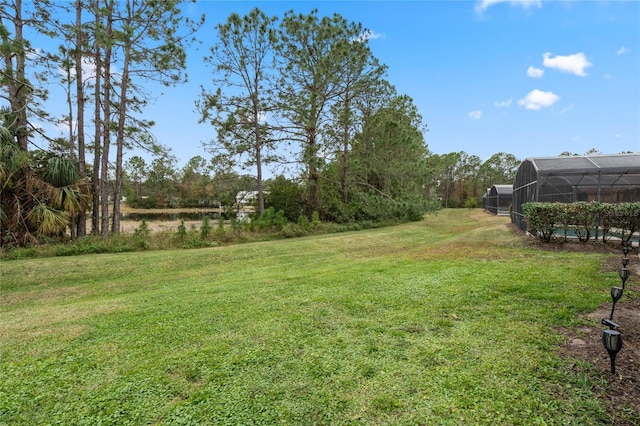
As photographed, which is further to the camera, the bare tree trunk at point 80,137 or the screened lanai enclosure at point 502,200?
the screened lanai enclosure at point 502,200

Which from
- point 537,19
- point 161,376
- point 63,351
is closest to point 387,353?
point 161,376

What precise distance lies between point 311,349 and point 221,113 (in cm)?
1395

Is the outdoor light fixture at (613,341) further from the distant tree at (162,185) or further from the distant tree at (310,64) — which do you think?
the distant tree at (162,185)

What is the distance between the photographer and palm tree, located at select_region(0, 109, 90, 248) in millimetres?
8195

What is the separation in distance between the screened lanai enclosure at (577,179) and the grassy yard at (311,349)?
550 cm

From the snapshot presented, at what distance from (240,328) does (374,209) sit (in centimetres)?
1373

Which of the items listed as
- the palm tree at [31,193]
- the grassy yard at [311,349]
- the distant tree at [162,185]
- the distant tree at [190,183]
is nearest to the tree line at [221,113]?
the palm tree at [31,193]

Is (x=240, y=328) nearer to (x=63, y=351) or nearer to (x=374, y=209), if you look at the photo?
(x=63, y=351)

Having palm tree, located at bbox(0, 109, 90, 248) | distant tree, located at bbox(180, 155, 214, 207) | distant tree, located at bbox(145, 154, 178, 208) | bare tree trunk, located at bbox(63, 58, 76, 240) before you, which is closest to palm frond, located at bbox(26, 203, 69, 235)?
palm tree, located at bbox(0, 109, 90, 248)

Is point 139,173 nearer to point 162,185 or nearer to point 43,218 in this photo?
point 162,185

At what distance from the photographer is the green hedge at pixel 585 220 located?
6969mm

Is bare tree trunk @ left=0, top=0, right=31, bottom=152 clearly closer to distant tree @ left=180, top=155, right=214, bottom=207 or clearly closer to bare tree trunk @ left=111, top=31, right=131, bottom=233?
bare tree trunk @ left=111, top=31, right=131, bottom=233

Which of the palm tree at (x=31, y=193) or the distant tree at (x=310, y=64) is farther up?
the distant tree at (x=310, y=64)

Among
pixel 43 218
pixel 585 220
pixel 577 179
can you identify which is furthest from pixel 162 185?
pixel 585 220
